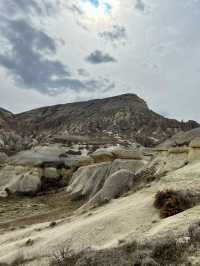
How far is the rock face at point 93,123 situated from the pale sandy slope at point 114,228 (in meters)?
70.8

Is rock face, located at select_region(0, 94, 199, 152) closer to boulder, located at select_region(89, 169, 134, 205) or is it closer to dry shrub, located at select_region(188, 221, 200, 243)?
boulder, located at select_region(89, 169, 134, 205)

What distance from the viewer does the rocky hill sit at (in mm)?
110812

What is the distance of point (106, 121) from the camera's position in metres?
124

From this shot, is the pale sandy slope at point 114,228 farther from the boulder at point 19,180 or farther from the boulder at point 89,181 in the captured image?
the boulder at point 19,180

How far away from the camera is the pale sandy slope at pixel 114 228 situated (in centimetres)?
1512

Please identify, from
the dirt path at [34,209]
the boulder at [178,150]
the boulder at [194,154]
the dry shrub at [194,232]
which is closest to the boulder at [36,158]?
the dirt path at [34,209]

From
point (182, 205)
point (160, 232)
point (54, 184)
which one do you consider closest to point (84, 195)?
point (54, 184)

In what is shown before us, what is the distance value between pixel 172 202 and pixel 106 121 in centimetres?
10654

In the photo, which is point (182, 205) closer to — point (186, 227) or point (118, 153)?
point (186, 227)

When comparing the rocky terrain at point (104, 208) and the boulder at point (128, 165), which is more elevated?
the boulder at point (128, 165)

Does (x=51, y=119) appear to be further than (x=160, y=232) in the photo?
Yes

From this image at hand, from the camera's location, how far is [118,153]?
143 ft

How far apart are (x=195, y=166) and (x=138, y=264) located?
48.6ft

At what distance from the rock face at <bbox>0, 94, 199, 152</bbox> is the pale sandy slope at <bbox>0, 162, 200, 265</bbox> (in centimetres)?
7076
